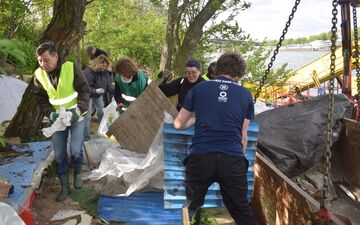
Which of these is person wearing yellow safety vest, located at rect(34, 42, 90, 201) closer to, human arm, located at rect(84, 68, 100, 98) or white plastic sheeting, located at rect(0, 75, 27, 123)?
human arm, located at rect(84, 68, 100, 98)

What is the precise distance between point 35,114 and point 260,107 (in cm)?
895

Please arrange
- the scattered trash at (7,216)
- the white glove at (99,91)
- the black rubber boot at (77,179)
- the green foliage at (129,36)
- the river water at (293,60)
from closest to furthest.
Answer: the scattered trash at (7,216)
the black rubber boot at (77,179)
the white glove at (99,91)
the green foliage at (129,36)
the river water at (293,60)

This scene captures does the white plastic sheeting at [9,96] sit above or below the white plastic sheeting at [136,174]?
above

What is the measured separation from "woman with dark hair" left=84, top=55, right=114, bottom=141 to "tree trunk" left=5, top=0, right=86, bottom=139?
27.8 inches

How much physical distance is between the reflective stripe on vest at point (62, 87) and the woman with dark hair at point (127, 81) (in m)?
1.07

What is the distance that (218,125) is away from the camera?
8.63 ft

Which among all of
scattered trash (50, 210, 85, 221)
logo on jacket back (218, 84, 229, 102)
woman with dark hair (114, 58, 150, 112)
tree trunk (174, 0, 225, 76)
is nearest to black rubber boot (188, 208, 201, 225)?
logo on jacket back (218, 84, 229, 102)

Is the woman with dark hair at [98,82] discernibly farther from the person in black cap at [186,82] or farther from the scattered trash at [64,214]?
the scattered trash at [64,214]

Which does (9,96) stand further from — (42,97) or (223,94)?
(223,94)

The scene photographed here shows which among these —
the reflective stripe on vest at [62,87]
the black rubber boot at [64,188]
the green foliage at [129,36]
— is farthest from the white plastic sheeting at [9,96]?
the green foliage at [129,36]

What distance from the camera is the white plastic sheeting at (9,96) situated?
266 inches

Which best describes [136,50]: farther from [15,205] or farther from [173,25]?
[15,205]

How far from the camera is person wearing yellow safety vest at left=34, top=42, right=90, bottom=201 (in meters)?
3.76

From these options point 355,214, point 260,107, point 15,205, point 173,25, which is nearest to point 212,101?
point 15,205
